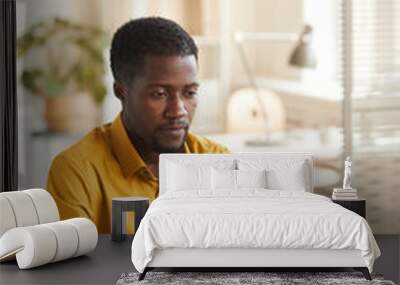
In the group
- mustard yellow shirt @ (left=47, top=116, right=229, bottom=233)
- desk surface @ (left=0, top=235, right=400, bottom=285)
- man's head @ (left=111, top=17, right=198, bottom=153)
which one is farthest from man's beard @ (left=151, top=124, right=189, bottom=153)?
desk surface @ (left=0, top=235, right=400, bottom=285)

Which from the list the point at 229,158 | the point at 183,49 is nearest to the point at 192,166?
the point at 229,158

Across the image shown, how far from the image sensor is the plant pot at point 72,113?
8883 mm

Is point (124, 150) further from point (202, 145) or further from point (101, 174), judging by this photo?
point (202, 145)

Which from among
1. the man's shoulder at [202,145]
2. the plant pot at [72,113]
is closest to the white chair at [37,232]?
the plant pot at [72,113]

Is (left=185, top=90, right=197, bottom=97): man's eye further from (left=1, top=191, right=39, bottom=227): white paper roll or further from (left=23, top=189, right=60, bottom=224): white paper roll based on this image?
(left=1, top=191, right=39, bottom=227): white paper roll

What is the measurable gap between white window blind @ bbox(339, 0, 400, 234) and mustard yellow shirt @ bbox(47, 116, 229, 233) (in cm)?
134

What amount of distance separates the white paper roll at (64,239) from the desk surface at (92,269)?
90 millimetres

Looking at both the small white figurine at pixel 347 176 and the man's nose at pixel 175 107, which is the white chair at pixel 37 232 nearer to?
the man's nose at pixel 175 107

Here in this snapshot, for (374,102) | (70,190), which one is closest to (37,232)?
(70,190)

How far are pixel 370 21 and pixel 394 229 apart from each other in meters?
2.07

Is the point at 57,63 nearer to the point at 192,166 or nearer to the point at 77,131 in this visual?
the point at 77,131

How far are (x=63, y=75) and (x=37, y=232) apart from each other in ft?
8.35

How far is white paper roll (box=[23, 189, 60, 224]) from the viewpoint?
7312 mm

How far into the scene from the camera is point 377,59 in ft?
28.9
